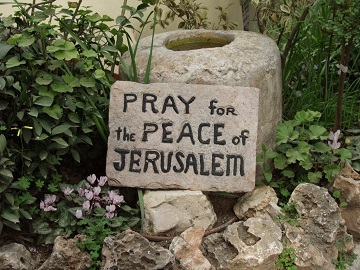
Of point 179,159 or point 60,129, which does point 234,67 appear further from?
point 60,129

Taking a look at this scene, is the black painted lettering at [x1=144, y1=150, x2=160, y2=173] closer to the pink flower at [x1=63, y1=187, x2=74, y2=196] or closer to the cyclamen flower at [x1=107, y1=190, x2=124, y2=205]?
the cyclamen flower at [x1=107, y1=190, x2=124, y2=205]

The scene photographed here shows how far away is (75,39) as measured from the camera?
3.50 m

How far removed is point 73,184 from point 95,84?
1.84 ft

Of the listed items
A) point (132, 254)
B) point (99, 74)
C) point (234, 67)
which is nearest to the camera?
point (132, 254)

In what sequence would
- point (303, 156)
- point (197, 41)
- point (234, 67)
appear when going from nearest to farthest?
1. point (234, 67)
2. point (303, 156)
3. point (197, 41)

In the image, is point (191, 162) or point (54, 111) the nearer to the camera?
point (54, 111)

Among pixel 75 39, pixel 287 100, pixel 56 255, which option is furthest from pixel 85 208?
pixel 287 100

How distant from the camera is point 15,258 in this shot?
3102 mm

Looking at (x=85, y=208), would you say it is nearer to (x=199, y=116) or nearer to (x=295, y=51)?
(x=199, y=116)

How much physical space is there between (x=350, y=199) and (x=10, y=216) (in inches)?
70.1

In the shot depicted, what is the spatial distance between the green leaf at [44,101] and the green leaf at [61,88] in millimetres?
57

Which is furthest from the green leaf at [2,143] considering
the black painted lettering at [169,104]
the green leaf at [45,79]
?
the black painted lettering at [169,104]

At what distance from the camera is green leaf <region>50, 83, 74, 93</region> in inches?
130

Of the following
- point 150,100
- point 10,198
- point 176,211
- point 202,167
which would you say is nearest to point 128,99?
point 150,100
